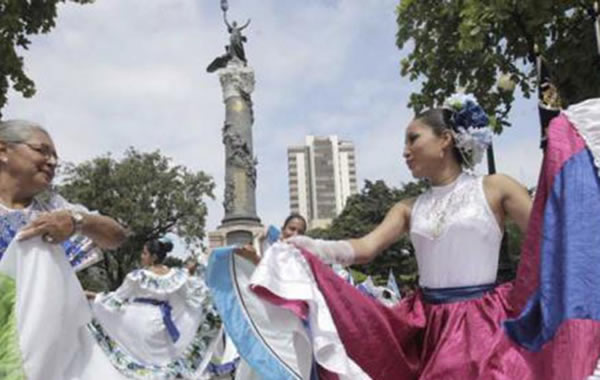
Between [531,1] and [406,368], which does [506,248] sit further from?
[406,368]

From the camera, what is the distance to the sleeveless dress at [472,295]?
2.68 meters

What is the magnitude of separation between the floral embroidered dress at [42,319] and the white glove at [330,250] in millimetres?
1024

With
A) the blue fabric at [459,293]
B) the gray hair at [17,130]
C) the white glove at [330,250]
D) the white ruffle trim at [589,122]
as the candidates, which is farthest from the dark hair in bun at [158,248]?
the white ruffle trim at [589,122]

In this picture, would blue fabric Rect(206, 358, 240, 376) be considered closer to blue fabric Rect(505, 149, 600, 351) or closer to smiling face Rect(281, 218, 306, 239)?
smiling face Rect(281, 218, 306, 239)

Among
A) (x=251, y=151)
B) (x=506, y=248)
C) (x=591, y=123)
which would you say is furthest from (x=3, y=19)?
(x=251, y=151)

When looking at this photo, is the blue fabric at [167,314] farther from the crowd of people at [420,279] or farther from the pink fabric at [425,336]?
the pink fabric at [425,336]

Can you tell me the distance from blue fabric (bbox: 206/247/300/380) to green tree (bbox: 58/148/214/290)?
113 ft

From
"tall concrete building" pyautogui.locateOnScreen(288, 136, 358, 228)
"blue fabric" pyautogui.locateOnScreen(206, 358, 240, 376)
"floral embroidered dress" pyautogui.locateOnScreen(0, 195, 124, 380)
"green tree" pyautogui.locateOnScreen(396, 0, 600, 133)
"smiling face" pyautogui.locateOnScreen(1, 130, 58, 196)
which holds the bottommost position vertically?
"blue fabric" pyautogui.locateOnScreen(206, 358, 240, 376)

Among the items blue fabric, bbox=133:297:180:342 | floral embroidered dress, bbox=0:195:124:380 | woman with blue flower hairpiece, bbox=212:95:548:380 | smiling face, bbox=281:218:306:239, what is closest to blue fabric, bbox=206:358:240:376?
blue fabric, bbox=133:297:180:342

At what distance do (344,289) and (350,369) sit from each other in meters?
0.38

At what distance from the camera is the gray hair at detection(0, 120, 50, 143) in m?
3.37

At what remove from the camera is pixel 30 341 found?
9.67 ft

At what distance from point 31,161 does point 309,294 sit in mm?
1285

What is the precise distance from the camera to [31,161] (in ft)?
11.0
